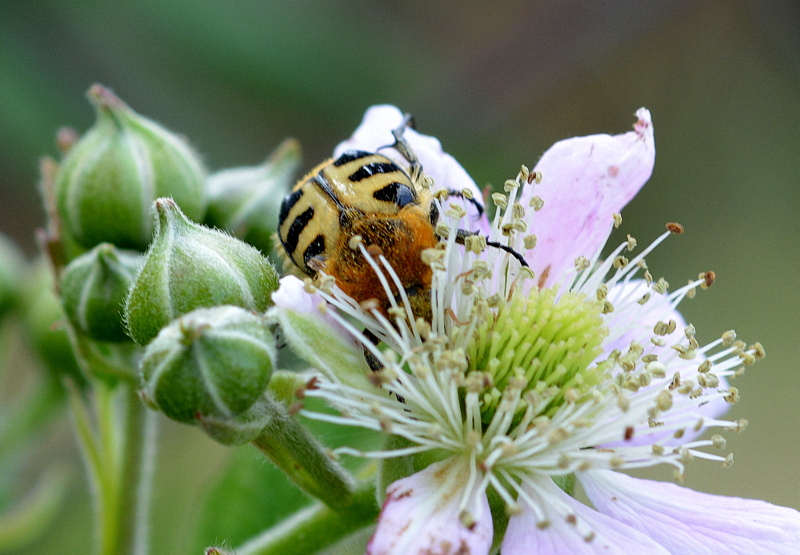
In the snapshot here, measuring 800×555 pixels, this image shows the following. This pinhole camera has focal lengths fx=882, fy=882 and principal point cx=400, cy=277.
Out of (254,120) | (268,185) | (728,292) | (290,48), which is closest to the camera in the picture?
(268,185)

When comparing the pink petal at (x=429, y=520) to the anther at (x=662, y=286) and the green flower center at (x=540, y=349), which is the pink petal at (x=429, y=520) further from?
the anther at (x=662, y=286)

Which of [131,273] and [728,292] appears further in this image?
[728,292]

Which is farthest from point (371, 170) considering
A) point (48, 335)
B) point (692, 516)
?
point (48, 335)

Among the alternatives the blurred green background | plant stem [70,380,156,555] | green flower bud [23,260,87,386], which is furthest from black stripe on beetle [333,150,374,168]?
the blurred green background

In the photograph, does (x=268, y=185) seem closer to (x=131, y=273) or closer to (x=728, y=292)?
(x=131, y=273)

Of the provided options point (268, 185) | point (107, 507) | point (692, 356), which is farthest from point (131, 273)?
point (692, 356)
